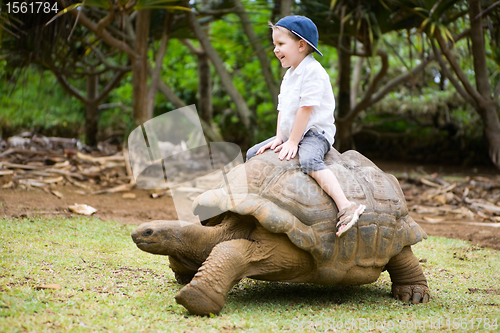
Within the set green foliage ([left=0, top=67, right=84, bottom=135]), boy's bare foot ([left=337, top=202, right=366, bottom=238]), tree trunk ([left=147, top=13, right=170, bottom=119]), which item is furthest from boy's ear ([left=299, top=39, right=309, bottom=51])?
green foliage ([left=0, top=67, right=84, bottom=135])

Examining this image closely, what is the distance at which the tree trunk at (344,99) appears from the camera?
7198mm

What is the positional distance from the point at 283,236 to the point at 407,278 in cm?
82

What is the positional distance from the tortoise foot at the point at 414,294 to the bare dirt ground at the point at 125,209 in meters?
1.66

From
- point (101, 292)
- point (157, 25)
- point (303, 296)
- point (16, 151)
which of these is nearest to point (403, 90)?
point (157, 25)

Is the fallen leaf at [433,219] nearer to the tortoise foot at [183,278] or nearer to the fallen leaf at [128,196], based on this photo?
the tortoise foot at [183,278]

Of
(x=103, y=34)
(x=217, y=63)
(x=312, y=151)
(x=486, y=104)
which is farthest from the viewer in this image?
(x=217, y=63)

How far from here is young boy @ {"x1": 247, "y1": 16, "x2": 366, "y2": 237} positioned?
95.5 inches

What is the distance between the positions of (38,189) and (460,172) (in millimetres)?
6378

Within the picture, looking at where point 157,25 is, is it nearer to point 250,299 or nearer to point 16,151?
point 16,151

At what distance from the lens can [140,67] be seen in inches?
235

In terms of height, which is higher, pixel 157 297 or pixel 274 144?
pixel 274 144

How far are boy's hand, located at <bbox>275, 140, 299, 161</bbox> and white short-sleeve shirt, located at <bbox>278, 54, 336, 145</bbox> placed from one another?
122mm

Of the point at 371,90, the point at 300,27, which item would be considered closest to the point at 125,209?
the point at 300,27

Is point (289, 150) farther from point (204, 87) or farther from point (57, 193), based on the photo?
point (204, 87)
